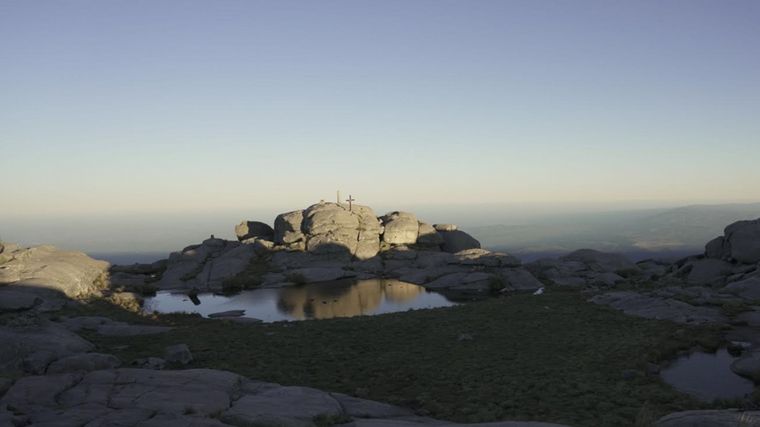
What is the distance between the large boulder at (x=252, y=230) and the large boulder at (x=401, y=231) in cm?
1929

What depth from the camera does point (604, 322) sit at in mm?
31766

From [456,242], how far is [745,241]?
123ft

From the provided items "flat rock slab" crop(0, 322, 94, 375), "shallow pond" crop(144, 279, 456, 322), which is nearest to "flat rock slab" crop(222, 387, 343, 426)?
"flat rock slab" crop(0, 322, 94, 375)

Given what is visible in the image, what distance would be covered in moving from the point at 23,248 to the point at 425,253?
4640cm

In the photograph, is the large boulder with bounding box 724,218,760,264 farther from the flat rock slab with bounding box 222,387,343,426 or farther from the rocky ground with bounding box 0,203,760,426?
the flat rock slab with bounding box 222,387,343,426

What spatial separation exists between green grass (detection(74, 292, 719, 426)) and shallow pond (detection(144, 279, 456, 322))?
20.5ft

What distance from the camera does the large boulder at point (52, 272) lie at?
40.7 m

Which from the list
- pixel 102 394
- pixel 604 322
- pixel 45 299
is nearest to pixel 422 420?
pixel 102 394

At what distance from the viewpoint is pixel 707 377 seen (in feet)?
72.4

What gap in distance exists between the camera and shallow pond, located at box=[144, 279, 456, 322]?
4331 centimetres

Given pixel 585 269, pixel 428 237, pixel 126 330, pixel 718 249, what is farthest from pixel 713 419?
pixel 428 237

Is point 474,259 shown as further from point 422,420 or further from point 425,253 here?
point 422,420

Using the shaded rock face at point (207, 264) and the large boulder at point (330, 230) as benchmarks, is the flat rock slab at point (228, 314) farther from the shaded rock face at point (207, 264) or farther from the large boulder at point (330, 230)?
the large boulder at point (330, 230)

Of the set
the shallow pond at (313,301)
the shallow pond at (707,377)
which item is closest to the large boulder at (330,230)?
the shallow pond at (313,301)
